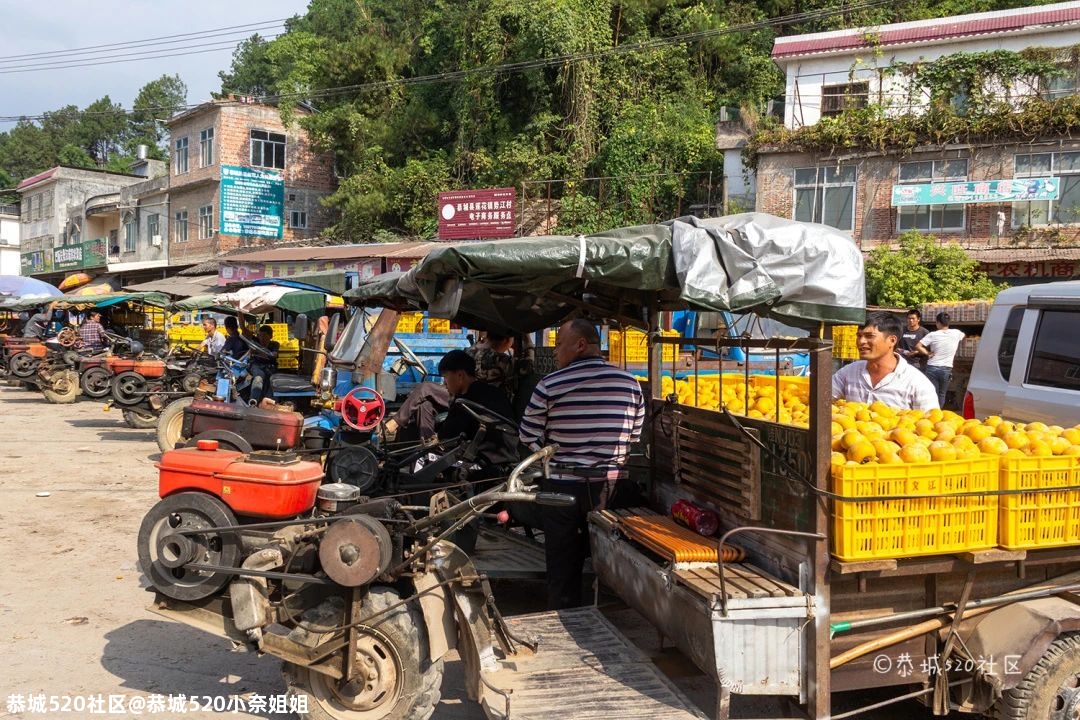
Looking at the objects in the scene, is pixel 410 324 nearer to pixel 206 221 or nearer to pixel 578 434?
pixel 578 434

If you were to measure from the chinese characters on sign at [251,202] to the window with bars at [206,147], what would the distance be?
229 cm

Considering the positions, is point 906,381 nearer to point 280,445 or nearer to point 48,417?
point 280,445

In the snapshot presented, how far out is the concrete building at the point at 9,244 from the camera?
62.3 metres

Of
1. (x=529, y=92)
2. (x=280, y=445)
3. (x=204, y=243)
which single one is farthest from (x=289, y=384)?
(x=204, y=243)

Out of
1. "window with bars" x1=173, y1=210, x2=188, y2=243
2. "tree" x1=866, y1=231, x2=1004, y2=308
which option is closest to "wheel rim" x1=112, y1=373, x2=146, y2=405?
"tree" x1=866, y1=231, x2=1004, y2=308

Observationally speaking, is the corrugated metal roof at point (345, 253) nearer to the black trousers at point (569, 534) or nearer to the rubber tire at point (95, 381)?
the rubber tire at point (95, 381)

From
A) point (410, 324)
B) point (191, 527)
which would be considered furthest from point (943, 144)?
point (191, 527)

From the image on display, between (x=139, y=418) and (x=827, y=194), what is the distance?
59.8ft

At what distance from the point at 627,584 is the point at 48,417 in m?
15.4

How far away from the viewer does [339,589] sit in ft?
12.5

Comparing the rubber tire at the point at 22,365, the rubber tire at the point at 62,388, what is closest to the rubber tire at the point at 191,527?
the rubber tire at the point at 62,388

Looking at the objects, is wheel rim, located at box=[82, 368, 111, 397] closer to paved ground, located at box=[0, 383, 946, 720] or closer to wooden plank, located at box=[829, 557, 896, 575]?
paved ground, located at box=[0, 383, 946, 720]

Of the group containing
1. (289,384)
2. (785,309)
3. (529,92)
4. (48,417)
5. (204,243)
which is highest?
(529,92)

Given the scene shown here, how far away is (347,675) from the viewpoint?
12.2ft
